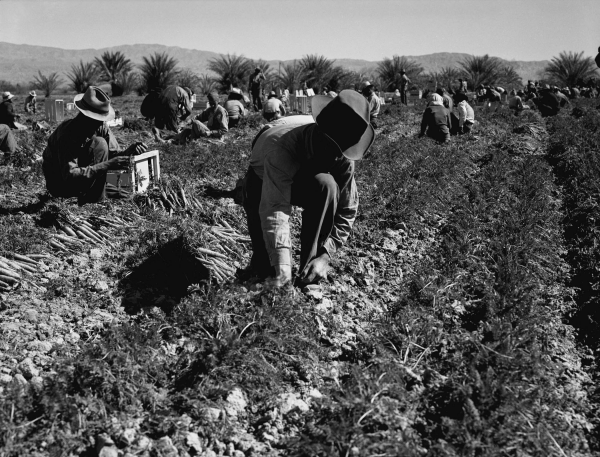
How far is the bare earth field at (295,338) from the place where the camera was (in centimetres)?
264

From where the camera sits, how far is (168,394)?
116 inches

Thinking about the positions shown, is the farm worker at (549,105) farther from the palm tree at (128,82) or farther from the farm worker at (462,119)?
the palm tree at (128,82)

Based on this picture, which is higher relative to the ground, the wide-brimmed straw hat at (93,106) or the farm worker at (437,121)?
the wide-brimmed straw hat at (93,106)

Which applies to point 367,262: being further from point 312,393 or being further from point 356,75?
point 356,75

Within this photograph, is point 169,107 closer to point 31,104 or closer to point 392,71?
point 31,104

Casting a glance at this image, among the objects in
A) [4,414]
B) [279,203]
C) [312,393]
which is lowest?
[312,393]

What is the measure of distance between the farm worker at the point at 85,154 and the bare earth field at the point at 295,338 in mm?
175

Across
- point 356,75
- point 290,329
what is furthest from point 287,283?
point 356,75

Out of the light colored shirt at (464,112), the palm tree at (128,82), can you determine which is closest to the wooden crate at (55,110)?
the light colored shirt at (464,112)

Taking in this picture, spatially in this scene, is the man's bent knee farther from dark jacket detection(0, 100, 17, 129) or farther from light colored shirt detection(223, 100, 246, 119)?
dark jacket detection(0, 100, 17, 129)

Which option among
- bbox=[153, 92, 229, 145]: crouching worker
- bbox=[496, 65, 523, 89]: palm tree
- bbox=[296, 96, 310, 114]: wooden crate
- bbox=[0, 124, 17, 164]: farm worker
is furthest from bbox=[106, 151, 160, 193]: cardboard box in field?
bbox=[496, 65, 523, 89]: palm tree

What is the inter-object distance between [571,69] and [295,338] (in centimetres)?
3837

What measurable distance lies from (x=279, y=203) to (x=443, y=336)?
1.16m

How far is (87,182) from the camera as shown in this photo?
5.45 metres
